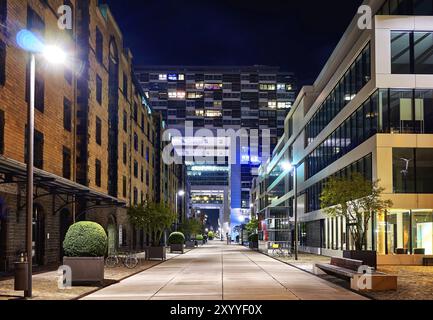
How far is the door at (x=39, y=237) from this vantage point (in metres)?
34.3

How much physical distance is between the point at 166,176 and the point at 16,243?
74254 millimetres

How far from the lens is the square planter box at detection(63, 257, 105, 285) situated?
76.8 feet

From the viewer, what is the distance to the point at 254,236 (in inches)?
3273

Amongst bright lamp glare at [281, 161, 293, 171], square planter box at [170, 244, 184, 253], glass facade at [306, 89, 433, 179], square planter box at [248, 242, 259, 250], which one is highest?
glass facade at [306, 89, 433, 179]

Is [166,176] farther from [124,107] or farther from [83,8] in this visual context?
[83,8]

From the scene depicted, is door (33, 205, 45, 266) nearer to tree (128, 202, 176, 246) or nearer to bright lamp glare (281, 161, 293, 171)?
tree (128, 202, 176, 246)

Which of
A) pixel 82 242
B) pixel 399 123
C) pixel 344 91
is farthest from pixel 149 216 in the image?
pixel 82 242

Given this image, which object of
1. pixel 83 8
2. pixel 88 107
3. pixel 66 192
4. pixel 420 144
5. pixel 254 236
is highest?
pixel 83 8

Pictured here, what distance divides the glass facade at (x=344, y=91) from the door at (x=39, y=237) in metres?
23.5

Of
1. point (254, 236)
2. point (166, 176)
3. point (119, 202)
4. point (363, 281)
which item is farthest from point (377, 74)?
point (166, 176)

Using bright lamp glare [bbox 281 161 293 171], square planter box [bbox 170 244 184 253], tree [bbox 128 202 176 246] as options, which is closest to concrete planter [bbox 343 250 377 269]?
tree [bbox 128 202 176 246]

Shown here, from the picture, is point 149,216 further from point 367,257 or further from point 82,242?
point 82,242

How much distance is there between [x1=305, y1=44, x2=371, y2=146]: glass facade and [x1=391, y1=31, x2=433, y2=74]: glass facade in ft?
6.78

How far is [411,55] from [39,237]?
26156 mm
